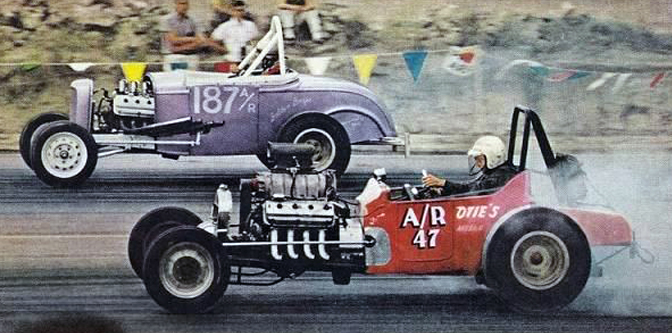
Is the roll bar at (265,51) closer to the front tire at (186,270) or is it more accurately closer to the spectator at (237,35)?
the spectator at (237,35)

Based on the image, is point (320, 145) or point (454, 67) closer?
point (320, 145)

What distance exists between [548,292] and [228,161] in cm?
159

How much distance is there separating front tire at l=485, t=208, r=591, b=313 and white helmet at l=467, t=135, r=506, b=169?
333mm

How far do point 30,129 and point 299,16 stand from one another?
1360 millimetres

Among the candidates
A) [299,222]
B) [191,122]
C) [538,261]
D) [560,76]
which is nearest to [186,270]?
[299,222]

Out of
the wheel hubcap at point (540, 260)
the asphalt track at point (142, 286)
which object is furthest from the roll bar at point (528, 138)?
the wheel hubcap at point (540, 260)

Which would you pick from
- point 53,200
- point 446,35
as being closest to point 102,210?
point 53,200

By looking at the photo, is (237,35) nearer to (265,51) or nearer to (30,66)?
(265,51)

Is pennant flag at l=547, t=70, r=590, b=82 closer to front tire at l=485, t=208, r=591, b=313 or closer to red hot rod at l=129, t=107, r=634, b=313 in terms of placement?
red hot rod at l=129, t=107, r=634, b=313

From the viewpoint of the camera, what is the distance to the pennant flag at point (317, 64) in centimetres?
593

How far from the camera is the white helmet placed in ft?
19.3

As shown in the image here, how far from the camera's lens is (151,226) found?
5.87 meters

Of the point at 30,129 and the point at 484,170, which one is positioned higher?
the point at 30,129

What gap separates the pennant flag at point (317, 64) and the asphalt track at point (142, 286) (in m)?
0.46
